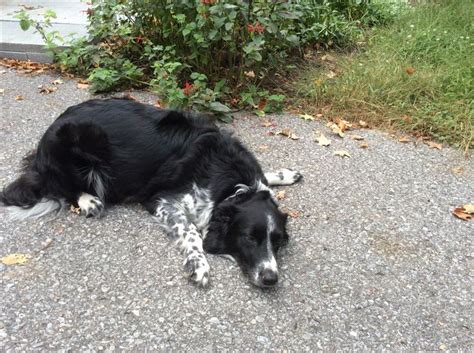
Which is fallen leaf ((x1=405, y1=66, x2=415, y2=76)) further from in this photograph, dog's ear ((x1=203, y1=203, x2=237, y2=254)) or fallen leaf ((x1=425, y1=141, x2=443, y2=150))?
dog's ear ((x1=203, y1=203, x2=237, y2=254))

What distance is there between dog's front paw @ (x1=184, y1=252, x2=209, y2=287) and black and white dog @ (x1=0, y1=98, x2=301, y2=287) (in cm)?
24

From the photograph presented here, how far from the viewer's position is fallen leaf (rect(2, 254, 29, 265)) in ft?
10.6

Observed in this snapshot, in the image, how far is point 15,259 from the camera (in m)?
3.27

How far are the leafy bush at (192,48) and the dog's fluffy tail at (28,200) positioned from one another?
1.95 m

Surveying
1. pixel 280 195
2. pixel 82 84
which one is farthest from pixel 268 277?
pixel 82 84

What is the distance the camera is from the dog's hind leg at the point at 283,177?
429 cm

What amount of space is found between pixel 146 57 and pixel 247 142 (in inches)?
85.6

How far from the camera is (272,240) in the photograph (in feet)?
10.5

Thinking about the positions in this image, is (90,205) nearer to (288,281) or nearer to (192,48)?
(288,281)

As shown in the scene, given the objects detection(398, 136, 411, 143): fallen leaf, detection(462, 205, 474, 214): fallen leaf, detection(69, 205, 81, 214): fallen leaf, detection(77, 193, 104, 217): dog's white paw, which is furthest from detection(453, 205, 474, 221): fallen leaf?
detection(69, 205, 81, 214): fallen leaf

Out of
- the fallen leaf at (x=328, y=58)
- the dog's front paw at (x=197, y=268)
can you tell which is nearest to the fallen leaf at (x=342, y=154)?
the dog's front paw at (x=197, y=268)

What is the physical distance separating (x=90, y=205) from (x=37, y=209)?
0.40m

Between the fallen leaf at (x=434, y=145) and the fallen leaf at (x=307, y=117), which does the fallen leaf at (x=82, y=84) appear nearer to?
the fallen leaf at (x=307, y=117)

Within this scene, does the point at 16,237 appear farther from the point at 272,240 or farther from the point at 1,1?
the point at 1,1
